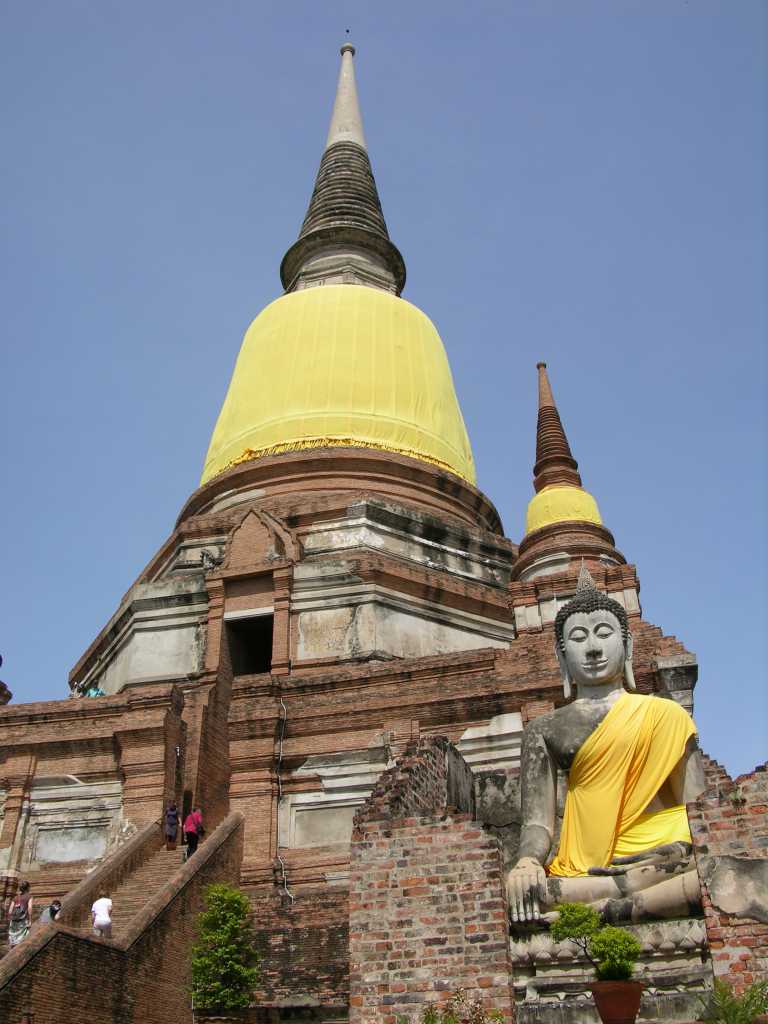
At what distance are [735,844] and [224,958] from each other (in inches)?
205

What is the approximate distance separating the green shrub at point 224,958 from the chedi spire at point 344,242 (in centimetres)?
1930

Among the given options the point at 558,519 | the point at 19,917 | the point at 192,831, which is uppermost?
the point at 558,519

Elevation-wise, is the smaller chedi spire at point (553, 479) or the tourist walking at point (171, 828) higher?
the smaller chedi spire at point (553, 479)

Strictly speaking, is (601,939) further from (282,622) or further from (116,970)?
(282,622)

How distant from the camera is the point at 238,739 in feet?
47.9

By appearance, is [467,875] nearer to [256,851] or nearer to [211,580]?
[256,851]

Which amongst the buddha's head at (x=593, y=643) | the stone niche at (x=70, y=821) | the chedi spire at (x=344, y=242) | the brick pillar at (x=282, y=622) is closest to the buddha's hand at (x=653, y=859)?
the buddha's head at (x=593, y=643)

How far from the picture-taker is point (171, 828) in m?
13.8

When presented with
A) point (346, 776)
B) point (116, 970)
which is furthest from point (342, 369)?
point (116, 970)

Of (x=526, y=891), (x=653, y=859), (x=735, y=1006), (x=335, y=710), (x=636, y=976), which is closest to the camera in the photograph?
(x=735, y=1006)

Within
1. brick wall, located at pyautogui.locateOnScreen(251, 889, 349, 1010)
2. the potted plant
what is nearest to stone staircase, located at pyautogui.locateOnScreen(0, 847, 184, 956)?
brick wall, located at pyautogui.locateOnScreen(251, 889, 349, 1010)

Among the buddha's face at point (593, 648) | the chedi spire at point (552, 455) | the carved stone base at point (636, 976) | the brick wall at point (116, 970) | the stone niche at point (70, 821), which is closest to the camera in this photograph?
the carved stone base at point (636, 976)

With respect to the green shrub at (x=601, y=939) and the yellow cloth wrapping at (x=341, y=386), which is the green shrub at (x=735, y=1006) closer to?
the green shrub at (x=601, y=939)

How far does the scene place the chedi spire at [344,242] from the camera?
27594mm
